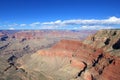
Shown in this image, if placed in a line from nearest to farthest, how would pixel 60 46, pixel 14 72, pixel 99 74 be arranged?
pixel 99 74 < pixel 14 72 < pixel 60 46

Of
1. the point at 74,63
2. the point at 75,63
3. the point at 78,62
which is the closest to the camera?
the point at 78,62

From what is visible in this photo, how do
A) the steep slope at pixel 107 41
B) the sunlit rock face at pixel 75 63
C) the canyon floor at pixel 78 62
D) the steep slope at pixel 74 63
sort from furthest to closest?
the steep slope at pixel 107 41 < the canyon floor at pixel 78 62 < the steep slope at pixel 74 63 < the sunlit rock face at pixel 75 63

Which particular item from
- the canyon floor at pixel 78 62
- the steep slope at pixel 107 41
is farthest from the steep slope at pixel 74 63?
the steep slope at pixel 107 41

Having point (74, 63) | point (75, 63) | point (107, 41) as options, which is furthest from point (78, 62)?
point (107, 41)

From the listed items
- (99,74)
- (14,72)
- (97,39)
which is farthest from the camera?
(14,72)

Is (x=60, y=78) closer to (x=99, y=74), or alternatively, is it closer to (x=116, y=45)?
(x=99, y=74)

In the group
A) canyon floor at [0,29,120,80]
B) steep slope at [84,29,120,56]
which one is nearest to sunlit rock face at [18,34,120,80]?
canyon floor at [0,29,120,80]

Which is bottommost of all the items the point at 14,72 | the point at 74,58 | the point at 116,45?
the point at 14,72

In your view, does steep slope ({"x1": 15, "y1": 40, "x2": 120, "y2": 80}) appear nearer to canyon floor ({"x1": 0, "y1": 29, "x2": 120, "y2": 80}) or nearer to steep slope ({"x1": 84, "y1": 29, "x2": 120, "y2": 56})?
canyon floor ({"x1": 0, "y1": 29, "x2": 120, "y2": 80})

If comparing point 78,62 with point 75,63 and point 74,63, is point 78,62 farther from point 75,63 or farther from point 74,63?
point 74,63

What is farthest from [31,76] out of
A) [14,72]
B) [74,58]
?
[74,58]

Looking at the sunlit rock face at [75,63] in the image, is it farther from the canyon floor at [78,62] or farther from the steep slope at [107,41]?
the steep slope at [107,41]
